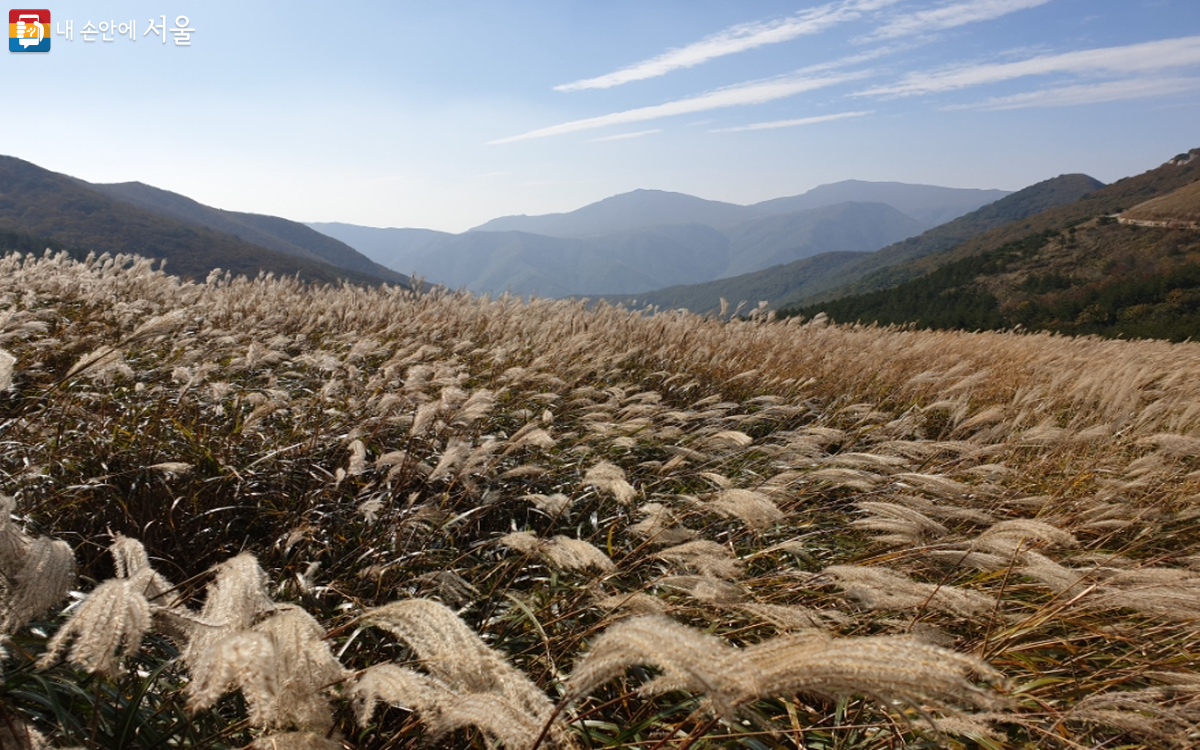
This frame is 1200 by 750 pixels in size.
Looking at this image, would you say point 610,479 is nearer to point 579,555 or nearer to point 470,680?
point 579,555

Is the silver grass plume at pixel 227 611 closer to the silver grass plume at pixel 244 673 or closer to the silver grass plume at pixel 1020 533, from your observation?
the silver grass plume at pixel 244 673

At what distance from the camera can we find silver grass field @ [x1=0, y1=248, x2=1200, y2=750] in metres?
1.10

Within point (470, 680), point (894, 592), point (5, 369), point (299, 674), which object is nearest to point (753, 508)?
point (894, 592)

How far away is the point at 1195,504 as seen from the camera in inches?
147

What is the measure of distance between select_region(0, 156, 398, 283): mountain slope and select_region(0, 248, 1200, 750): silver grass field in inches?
3550

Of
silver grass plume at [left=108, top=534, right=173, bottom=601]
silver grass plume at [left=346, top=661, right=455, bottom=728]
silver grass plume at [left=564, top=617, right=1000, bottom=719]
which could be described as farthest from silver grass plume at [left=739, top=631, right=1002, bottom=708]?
silver grass plume at [left=108, top=534, right=173, bottom=601]

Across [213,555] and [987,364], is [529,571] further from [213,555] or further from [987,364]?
[987,364]

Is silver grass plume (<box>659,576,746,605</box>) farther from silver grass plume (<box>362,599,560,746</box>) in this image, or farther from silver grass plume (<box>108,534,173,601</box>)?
silver grass plume (<box>108,534,173,601</box>)

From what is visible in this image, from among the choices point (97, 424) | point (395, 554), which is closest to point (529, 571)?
point (395, 554)

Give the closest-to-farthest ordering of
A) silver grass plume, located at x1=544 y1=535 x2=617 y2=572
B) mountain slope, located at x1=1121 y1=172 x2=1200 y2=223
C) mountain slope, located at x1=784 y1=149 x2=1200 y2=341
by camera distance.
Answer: silver grass plume, located at x1=544 y1=535 x2=617 y2=572, mountain slope, located at x1=784 y1=149 x2=1200 y2=341, mountain slope, located at x1=1121 y1=172 x2=1200 y2=223

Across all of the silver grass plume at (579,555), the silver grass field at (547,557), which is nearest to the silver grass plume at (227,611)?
the silver grass field at (547,557)

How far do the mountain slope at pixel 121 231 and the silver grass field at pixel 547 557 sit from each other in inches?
3550

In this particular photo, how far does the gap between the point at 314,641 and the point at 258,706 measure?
0.22m

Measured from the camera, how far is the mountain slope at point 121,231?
3718 inches
